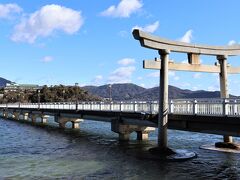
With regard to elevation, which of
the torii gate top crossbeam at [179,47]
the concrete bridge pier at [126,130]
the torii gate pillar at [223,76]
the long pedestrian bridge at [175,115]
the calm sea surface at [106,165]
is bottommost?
the calm sea surface at [106,165]

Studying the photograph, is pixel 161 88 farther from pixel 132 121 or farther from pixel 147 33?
pixel 132 121

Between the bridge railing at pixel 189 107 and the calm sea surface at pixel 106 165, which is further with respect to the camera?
the bridge railing at pixel 189 107

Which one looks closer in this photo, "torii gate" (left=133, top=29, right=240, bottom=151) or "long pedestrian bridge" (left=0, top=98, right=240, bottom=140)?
"long pedestrian bridge" (left=0, top=98, right=240, bottom=140)

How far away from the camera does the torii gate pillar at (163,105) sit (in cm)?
3084

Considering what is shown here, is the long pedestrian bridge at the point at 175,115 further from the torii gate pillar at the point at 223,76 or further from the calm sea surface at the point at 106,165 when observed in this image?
the torii gate pillar at the point at 223,76

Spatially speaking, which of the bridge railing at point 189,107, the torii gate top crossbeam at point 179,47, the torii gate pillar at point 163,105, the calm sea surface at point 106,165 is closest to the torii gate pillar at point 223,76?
the torii gate top crossbeam at point 179,47

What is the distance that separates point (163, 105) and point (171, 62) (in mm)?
3748

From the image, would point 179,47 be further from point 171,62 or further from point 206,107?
point 206,107

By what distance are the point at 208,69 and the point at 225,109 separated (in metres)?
9.89

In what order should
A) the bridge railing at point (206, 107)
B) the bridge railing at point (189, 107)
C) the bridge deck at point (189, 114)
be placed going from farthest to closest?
the bridge railing at point (189, 107) → the bridge railing at point (206, 107) → the bridge deck at point (189, 114)

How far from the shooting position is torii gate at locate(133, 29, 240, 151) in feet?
99.7


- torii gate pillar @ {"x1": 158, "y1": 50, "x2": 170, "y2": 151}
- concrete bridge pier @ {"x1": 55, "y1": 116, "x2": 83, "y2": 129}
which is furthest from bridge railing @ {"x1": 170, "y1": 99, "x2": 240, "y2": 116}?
concrete bridge pier @ {"x1": 55, "y1": 116, "x2": 83, "y2": 129}

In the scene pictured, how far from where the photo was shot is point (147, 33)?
2956 centimetres

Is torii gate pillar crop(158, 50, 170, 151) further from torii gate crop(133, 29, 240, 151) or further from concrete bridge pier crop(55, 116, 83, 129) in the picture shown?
concrete bridge pier crop(55, 116, 83, 129)
